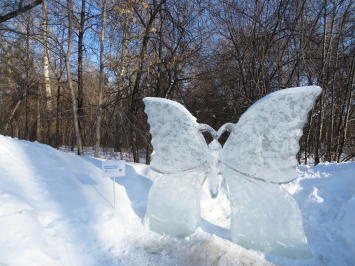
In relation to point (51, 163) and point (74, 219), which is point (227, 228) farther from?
point (51, 163)

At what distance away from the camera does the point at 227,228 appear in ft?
9.84

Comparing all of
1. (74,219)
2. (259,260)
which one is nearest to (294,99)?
(259,260)

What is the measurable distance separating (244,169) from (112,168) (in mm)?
1837

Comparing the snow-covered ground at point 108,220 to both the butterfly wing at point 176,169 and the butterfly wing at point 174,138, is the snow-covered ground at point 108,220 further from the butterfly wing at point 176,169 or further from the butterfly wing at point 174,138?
the butterfly wing at point 174,138

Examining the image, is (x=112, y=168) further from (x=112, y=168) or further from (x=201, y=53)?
(x=201, y=53)

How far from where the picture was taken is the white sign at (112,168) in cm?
302

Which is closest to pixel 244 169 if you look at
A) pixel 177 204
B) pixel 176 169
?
pixel 176 169

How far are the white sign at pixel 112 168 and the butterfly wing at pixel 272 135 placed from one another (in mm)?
1634

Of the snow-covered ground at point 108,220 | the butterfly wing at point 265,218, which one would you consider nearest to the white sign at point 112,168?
the snow-covered ground at point 108,220

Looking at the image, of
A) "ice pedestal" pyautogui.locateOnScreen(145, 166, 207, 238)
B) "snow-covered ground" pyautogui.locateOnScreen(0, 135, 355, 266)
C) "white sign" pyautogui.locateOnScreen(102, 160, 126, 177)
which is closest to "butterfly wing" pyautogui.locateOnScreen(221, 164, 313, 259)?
"snow-covered ground" pyautogui.locateOnScreen(0, 135, 355, 266)

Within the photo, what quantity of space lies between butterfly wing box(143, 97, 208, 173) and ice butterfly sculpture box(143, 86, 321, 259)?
0.04 feet

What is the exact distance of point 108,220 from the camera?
8.87ft

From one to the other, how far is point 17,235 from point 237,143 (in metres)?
2.36

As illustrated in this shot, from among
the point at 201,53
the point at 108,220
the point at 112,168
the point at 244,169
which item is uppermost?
the point at 201,53
